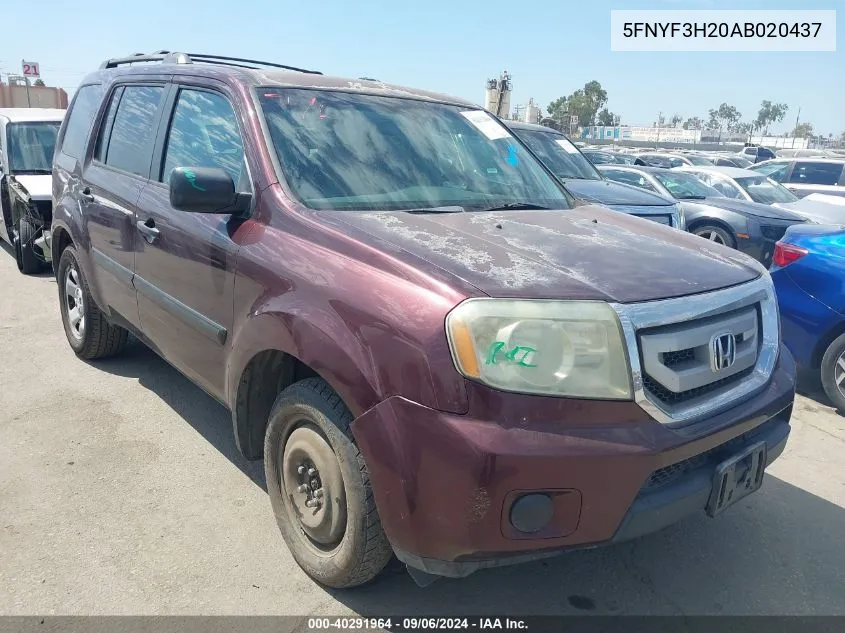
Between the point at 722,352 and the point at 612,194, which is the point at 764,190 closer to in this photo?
the point at 612,194

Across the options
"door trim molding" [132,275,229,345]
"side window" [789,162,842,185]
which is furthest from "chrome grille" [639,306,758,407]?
"side window" [789,162,842,185]

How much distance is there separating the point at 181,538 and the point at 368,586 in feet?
2.86

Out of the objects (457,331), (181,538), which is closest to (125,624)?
(181,538)

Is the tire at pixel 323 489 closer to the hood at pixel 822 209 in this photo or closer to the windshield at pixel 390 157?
the windshield at pixel 390 157

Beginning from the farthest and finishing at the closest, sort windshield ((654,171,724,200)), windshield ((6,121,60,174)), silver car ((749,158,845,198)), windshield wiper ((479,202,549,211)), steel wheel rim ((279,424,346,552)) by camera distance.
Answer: silver car ((749,158,845,198)), windshield ((654,171,724,200)), windshield ((6,121,60,174)), windshield wiper ((479,202,549,211)), steel wheel rim ((279,424,346,552))

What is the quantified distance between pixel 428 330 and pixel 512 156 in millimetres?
2022

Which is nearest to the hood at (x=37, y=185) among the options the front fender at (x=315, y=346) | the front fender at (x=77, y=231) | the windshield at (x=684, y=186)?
the front fender at (x=77, y=231)

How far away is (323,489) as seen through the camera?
2451 mm

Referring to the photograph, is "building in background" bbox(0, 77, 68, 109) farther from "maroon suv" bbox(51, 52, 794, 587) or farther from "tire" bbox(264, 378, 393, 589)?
"tire" bbox(264, 378, 393, 589)

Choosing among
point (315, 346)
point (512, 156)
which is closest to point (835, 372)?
point (512, 156)

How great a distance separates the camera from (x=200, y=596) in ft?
8.36

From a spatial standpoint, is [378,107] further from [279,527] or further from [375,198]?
[279,527]

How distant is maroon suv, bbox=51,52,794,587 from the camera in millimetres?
1985

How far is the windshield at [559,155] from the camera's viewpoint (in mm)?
8062
